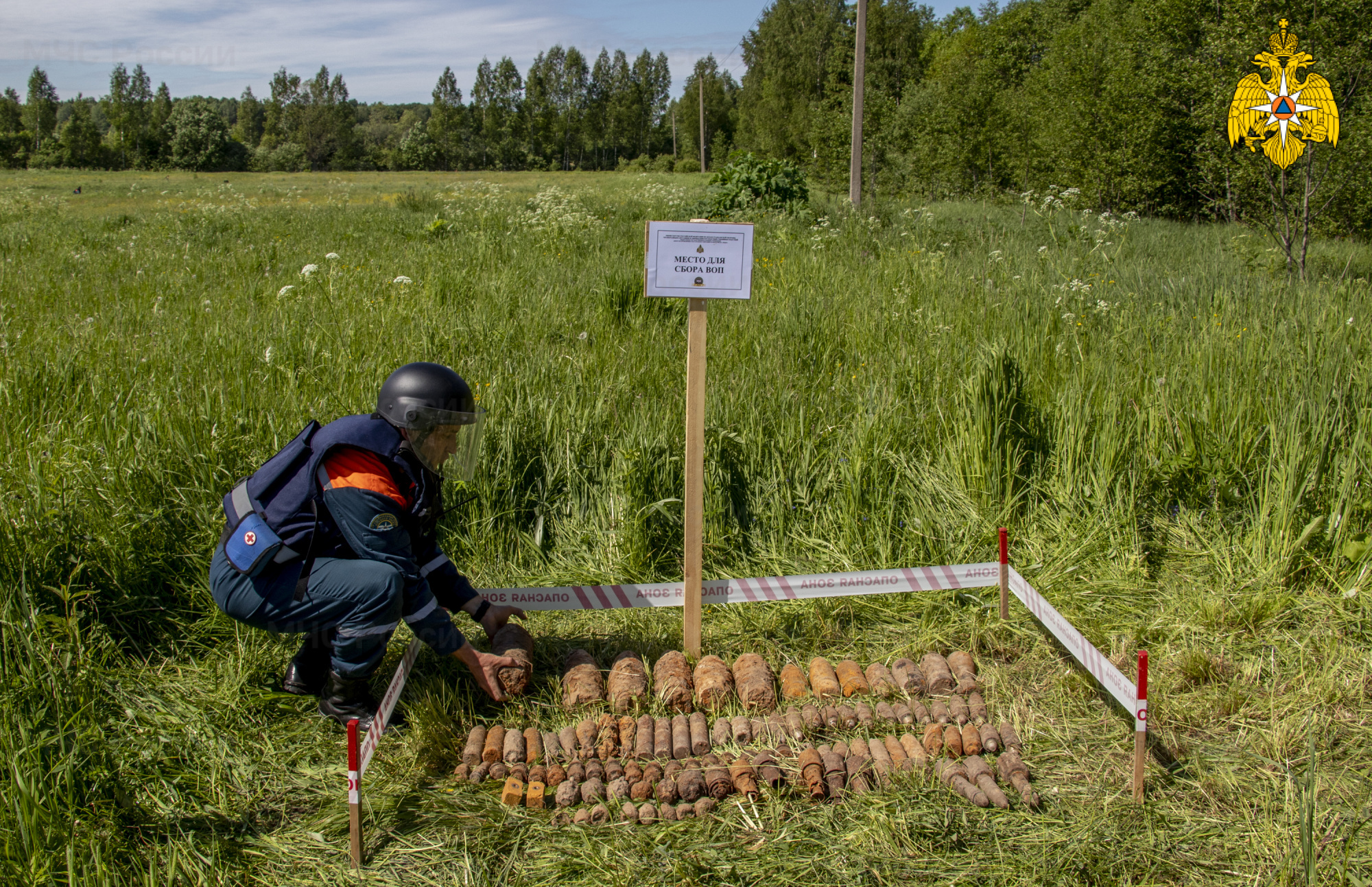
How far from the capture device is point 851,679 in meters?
3.56

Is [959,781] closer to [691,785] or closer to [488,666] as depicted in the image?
[691,785]

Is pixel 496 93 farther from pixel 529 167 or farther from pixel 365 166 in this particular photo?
pixel 365 166

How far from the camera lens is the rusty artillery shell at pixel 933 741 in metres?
3.12

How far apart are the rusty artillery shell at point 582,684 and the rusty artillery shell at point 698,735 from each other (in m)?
0.42

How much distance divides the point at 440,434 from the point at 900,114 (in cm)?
3022

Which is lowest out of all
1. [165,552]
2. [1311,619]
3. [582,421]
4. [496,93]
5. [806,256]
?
[1311,619]

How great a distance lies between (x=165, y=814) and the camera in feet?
8.71

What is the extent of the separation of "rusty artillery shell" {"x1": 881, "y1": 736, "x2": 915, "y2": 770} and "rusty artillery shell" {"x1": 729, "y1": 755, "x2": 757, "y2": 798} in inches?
20.5

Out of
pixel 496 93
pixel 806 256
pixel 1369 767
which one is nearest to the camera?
pixel 1369 767

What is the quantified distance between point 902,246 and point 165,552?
9.64 metres

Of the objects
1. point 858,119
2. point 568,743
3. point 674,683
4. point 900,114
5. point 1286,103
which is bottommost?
point 568,743

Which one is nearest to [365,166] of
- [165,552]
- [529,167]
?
[529,167]

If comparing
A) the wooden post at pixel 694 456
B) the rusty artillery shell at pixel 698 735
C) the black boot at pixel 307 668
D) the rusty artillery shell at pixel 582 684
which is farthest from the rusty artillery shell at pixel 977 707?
the black boot at pixel 307 668

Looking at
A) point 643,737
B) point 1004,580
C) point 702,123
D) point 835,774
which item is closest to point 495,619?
point 643,737
